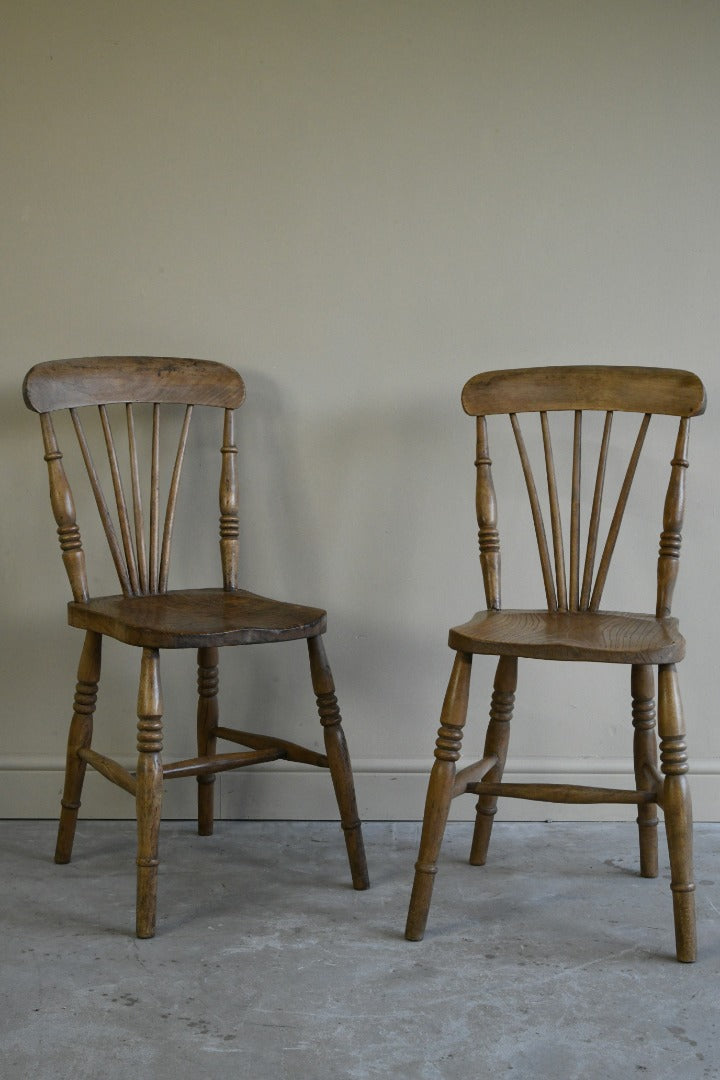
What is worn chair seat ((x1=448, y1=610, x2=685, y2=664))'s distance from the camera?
163 centimetres

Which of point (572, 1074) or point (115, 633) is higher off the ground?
point (115, 633)

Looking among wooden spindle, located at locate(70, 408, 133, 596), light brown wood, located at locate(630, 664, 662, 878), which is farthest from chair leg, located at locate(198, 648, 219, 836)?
light brown wood, located at locate(630, 664, 662, 878)

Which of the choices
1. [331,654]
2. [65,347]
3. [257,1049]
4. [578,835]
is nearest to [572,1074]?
[257,1049]

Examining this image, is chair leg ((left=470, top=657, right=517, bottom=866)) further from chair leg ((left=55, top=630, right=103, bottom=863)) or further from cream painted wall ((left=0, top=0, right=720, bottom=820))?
chair leg ((left=55, top=630, right=103, bottom=863))

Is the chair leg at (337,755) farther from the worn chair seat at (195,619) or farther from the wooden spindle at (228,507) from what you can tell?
the wooden spindle at (228,507)

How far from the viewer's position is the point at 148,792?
1739 mm

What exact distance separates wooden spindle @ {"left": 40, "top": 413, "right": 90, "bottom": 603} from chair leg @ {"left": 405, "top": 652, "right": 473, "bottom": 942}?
2.38ft

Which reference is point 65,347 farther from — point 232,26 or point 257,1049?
point 257,1049

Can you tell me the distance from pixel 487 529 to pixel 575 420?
0.87 ft

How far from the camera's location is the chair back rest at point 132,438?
1.98 m

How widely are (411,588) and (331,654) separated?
0.23m

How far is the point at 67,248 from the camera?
2250mm

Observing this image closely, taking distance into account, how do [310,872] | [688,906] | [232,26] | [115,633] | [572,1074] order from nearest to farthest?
[572,1074]
[688,906]
[115,633]
[310,872]
[232,26]

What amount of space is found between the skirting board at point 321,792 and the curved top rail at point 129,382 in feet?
2.63
